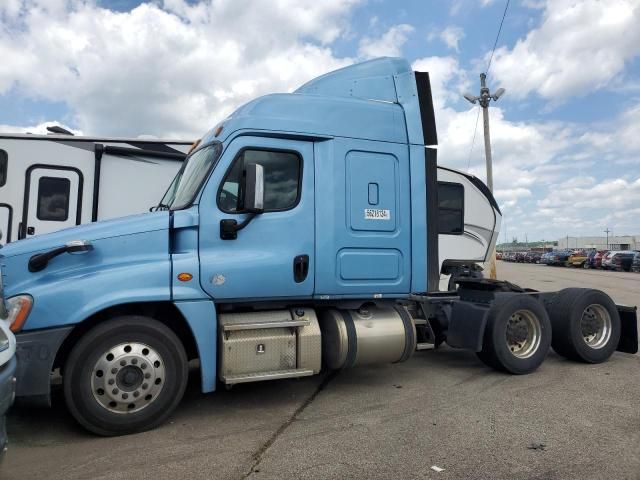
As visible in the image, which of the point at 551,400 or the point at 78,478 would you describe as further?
the point at 551,400

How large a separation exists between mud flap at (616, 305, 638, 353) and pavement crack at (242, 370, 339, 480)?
4024 mm

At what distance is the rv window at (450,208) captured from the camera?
322 inches

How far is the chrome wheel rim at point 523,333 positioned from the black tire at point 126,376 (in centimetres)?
397

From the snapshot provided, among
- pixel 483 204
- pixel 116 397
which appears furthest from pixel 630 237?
pixel 116 397

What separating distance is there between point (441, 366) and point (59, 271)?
470 cm

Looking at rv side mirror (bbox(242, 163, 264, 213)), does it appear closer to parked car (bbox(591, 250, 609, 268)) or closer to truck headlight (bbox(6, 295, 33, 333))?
truck headlight (bbox(6, 295, 33, 333))

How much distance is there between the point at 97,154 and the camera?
775 centimetres

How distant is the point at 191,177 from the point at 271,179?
2.71ft

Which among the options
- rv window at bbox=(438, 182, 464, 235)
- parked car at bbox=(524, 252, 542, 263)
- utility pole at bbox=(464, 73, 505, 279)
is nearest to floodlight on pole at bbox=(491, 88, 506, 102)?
utility pole at bbox=(464, 73, 505, 279)

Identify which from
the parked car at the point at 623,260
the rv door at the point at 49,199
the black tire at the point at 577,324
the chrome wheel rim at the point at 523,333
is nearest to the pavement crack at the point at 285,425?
the chrome wheel rim at the point at 523,333

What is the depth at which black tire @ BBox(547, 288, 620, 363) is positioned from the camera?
6562mm

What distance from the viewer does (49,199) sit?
298 inches

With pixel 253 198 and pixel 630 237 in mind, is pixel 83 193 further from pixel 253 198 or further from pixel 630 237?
pixel 630 237

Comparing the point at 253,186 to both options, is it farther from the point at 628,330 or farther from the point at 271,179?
the point at 628,330
